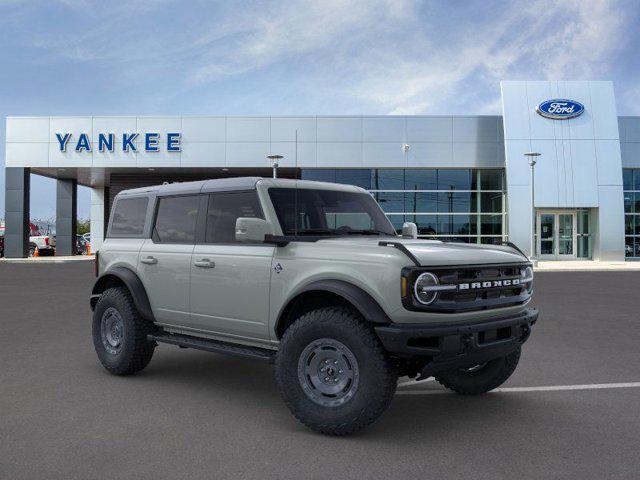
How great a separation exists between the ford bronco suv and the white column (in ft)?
120

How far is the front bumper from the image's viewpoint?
13.9ft

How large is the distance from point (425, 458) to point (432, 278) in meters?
1.21

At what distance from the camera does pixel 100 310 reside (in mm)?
6695

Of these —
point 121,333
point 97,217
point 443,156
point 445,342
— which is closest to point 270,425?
point 445,342

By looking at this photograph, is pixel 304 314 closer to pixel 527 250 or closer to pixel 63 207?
pixel 527 250

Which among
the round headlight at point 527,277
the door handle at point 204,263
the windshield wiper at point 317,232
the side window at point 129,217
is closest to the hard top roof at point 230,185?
the side window at point 129,217

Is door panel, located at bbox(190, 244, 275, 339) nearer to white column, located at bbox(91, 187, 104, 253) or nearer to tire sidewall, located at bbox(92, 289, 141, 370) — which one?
tire sidewall, located at bbox(92, 289, 141, 370)

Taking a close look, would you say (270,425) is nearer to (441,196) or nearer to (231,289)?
(231,289)

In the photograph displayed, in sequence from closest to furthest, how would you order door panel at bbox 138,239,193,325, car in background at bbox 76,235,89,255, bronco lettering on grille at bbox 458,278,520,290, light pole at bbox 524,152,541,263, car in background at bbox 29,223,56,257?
bronco lettering on grille at bbox 458,278,520,290 → door panel at bbox 138,239,193,325 → light pole at bbox 524,152,541,263 → car in background at bbox 29,223,56,257 → car in background at bbox 76,235,89,255

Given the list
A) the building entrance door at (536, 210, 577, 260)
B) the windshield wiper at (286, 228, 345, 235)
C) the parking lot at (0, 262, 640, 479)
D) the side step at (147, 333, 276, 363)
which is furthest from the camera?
the building entrance door at (536, 210, 577, 260)

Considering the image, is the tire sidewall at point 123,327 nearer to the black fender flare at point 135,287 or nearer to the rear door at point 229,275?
the black fender flare at point 135,287

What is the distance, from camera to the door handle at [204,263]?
5.58m

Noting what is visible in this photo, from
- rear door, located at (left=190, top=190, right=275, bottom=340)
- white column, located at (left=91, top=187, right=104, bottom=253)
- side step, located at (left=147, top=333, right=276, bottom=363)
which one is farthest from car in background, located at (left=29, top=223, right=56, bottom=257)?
rear door, located at (left=190, top=190, right=275, bottom=340)

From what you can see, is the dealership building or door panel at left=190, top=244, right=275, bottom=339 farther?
the dealership building
